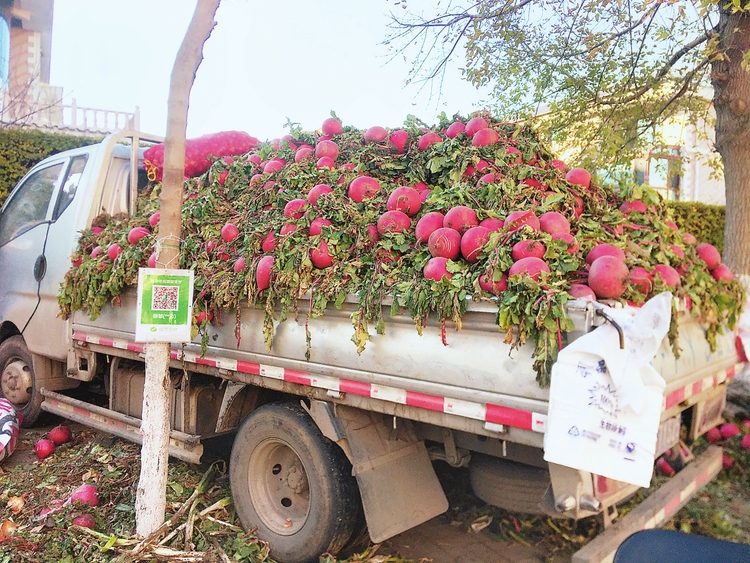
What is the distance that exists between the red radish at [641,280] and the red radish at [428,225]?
980 mm

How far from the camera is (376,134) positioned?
4387mm

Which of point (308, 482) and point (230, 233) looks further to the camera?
point (230, 233)

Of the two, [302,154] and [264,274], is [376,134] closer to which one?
[302,154]

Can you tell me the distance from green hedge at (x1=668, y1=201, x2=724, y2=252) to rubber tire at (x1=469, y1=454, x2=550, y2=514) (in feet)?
33.0

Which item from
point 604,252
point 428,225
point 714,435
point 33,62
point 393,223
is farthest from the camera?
point 33,62

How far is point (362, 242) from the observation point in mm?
3266

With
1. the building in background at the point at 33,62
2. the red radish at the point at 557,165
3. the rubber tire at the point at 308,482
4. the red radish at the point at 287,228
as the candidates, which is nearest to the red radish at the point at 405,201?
the red radish at the point at 287,228

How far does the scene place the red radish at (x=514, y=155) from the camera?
11.6ft

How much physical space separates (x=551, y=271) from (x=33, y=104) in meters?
15.5

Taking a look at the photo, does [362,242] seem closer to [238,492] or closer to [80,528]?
[238,492]

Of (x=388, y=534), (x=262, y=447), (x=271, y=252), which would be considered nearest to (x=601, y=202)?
(x=271, y=252)

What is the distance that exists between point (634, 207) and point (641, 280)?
104 centimetres

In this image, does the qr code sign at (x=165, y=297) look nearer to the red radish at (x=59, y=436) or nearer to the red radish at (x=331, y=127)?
the red radish at (x=331, y=127)

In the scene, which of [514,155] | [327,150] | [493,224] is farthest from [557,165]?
[327,150]
